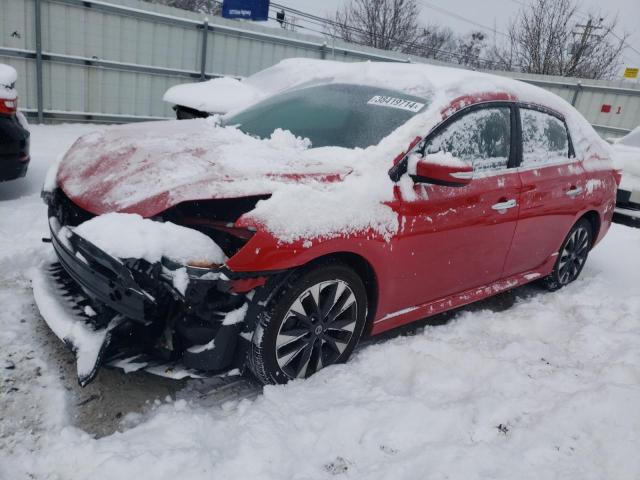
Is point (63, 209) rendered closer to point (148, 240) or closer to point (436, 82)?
point (148, 240)

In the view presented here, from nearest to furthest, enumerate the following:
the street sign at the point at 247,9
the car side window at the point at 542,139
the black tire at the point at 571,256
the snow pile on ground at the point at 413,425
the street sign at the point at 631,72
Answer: the snow pile on ground at the point at 413,425 → the car side window at the point at 542,139 → the black tire at the point at 571,256 → the street sign at the point at 247,9 → the street sign at the point at 631,72

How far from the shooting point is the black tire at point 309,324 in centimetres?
257

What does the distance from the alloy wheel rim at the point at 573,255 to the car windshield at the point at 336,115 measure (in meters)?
2.25

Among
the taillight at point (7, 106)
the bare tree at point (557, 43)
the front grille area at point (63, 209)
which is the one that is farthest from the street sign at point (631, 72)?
the front grille area at point (63, 209)

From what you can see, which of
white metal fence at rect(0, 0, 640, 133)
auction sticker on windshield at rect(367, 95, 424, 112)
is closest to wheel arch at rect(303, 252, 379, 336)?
auction sticker on windshield at rect(367, 95, 424, 112)

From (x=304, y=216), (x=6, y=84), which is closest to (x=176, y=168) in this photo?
(x=304, y=216)

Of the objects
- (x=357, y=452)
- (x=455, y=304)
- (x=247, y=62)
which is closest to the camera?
(x=357, y=452)

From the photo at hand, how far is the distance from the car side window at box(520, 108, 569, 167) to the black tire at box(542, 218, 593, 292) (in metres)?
0.76

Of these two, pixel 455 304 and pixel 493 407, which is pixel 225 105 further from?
pixel 493 407

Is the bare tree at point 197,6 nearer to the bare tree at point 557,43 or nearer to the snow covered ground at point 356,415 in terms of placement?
the bare tree at point 557,43

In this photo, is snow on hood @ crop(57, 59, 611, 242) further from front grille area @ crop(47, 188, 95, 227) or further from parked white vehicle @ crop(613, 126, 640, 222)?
parked white vehicle @ crop(613, 126, 640, 222)

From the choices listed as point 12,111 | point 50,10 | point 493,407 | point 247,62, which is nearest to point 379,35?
point 247,62

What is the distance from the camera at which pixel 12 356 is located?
9.21 ft

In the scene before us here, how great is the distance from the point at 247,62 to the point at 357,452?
→ 10437 millimetres
